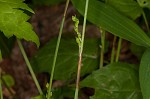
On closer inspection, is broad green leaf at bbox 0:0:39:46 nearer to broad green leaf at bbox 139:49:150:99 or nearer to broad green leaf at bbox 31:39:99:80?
broad green leaf at bbox 139:49:150:99

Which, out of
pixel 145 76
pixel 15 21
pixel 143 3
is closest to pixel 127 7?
pixel 143 3

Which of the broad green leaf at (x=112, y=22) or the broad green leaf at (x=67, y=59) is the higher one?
the broad green leaf at (x=112, y=22)

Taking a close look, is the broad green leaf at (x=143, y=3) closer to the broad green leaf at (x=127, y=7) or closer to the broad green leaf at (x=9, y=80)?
the broad green leaf at (x=127, y=7)

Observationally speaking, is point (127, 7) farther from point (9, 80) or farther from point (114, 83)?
point (9, 80)

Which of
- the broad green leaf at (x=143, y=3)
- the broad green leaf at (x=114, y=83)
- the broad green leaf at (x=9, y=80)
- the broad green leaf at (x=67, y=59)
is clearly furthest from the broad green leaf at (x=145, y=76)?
the broad green leaf at (x=9, y=80)

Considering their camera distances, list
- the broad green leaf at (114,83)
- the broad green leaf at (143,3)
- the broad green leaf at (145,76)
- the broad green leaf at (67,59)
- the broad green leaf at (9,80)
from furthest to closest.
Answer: the broad green leaf at (9,80) → the broad green leaf at (67,59) → the broad green leaf at (143,3) → the broad green leaf at (114,83) → the broad green leaf at (145,76)

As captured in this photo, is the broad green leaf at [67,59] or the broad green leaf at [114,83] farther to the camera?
the broad green leaf at [67,59]

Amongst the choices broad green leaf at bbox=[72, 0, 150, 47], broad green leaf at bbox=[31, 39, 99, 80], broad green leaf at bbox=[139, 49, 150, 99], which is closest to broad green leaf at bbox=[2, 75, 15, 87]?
broad green leaf at bbox=[31, 39, 99, 80]

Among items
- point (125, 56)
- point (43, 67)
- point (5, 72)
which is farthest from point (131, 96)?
point (5, 72)
